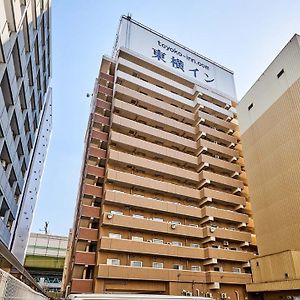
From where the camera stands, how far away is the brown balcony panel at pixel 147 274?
22800 millimetres

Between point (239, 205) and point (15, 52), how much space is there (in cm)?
2736

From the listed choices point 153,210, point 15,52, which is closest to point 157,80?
point 153,210

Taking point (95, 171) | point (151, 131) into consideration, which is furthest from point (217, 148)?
point (95, 171)

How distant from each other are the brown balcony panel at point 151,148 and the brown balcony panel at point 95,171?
3.51 m

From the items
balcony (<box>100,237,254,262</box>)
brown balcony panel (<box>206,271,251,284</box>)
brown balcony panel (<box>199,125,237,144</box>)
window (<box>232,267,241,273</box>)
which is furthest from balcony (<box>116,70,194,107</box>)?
brown balcony panel (<box>206,271,251,284</box>)

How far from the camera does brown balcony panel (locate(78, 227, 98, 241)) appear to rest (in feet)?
79.8

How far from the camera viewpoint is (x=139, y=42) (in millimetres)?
39250

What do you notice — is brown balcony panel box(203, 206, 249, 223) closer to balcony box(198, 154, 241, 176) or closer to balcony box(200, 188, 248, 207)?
balcony box(200, 188, 248, 207)

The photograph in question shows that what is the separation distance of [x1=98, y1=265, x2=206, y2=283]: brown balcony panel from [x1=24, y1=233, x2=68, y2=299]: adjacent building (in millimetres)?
29419

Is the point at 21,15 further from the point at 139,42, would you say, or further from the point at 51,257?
the point at 51,257

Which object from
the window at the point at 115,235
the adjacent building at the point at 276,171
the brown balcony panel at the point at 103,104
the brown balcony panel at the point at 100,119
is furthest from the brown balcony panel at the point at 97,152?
the adjacent building at the point at 276,171

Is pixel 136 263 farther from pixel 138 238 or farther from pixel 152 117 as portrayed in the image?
pixel 152 117

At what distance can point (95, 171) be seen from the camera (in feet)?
91.7

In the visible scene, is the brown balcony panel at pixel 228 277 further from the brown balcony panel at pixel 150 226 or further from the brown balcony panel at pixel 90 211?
the brown balcony panel at pixel 90 211
